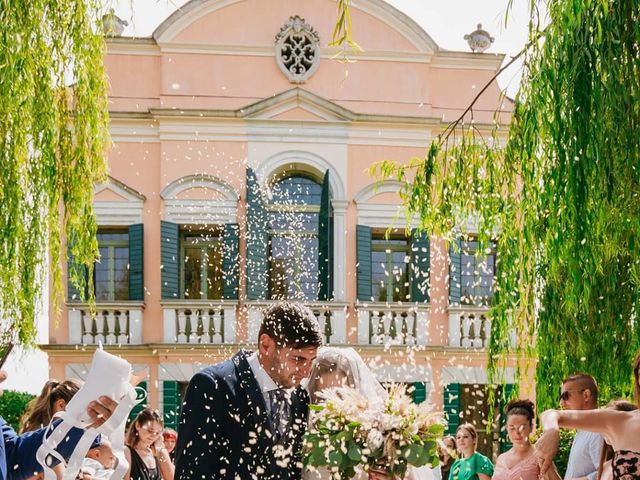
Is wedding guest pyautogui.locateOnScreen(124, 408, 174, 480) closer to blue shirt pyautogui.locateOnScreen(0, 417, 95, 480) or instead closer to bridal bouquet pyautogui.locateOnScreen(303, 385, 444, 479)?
bridal bouquet pyautogui.locateOnScreen(303, 385, 444, 479)

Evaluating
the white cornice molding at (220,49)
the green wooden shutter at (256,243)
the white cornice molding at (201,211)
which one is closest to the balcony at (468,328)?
the green wooden shutter at (256,243)

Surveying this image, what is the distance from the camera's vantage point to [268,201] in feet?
64.7

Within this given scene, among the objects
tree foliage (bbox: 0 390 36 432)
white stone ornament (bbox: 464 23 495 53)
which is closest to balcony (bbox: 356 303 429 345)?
white stone ornament (bbox: 464 23 495 53)

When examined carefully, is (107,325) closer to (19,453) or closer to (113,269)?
(113,269)

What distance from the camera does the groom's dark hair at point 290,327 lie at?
13.5ft

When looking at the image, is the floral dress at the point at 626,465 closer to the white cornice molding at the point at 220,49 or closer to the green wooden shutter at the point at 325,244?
the green wooden shutter at the point at 325,244

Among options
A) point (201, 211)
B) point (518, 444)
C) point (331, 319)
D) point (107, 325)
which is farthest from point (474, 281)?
point (518, 444)

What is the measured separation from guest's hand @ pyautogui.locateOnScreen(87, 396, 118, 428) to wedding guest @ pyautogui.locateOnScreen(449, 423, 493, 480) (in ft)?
20.7

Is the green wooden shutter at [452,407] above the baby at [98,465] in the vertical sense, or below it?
below

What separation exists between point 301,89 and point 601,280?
39.0 ft

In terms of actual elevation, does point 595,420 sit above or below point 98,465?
above

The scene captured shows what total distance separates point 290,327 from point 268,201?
51.4ft

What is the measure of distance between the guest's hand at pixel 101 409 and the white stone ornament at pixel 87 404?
0.02 m

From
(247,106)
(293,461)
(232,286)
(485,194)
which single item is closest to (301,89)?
(247,106)
